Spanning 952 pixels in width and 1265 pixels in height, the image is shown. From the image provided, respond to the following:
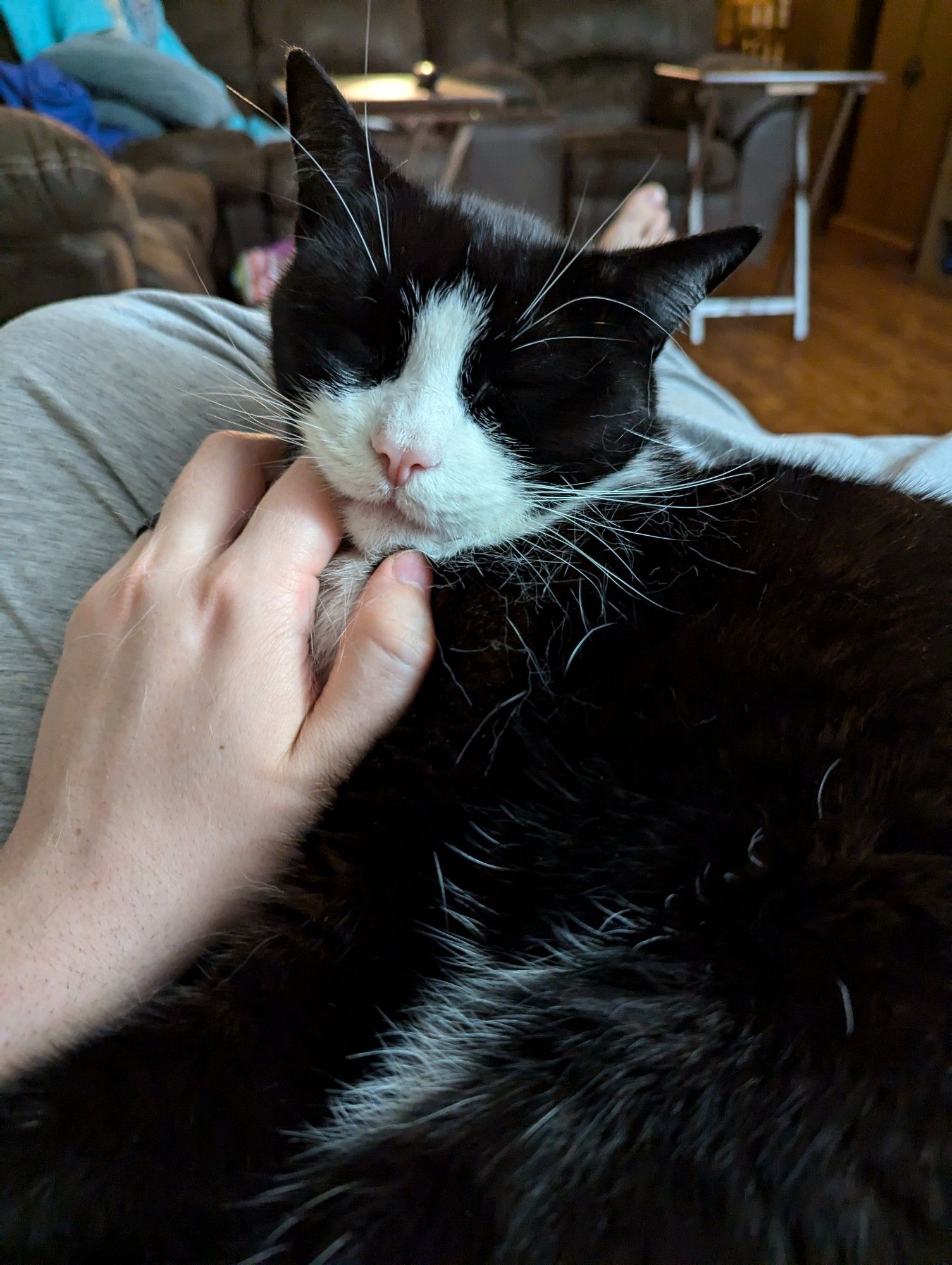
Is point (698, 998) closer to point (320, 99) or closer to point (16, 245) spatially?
point (320, 99)

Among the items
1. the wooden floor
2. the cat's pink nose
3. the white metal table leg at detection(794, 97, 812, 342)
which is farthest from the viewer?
the white metal table leg at detection(794, 97, 812, 342)

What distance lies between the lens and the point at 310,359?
2.50 feet

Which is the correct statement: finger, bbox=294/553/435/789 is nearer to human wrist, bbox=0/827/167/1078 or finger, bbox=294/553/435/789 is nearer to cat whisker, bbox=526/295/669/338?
human wrist, bbox=0/827/167/1078

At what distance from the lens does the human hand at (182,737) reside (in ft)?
1.87

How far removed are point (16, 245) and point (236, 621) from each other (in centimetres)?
98

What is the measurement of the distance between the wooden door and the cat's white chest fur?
5.20m

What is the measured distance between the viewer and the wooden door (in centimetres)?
455

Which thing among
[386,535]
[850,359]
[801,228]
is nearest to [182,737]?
[386,535]

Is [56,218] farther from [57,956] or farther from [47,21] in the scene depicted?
[47,21]

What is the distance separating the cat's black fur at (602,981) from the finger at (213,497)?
0.23m

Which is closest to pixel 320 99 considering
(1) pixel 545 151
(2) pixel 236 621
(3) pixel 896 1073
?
(2) pixel 236 621

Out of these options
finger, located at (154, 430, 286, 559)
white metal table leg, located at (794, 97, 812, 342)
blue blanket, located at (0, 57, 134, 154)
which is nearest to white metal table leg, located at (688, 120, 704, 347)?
white metal table leg, located at (794, 97, 812, 342)

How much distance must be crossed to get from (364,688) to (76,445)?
0.36 meters

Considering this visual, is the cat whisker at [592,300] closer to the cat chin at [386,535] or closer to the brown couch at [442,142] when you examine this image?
the cat chin at [386,535]
